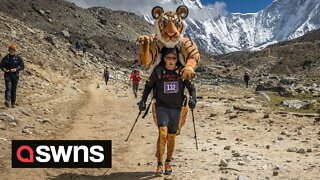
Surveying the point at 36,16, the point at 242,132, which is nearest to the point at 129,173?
the point at 242,132

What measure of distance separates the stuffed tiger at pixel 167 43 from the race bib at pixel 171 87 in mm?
444

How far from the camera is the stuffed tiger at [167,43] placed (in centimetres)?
916

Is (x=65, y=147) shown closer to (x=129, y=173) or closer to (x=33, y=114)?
(x=129, y=173)

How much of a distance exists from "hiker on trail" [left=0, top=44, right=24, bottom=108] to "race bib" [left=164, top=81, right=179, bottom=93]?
325 inches

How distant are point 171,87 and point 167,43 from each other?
922 millimetres

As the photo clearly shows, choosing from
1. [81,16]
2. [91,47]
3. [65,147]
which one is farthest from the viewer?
[81,16]

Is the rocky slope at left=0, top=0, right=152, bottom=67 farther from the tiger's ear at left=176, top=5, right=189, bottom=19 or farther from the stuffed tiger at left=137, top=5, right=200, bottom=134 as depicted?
the stuffed tiger at left=137, top=5, right=200, bottom=134

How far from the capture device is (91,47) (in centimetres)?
9525

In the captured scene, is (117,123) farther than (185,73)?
Yes

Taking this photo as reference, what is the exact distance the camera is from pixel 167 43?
934 centimetres

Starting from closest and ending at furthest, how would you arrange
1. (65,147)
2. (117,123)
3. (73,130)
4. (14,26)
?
(65,147), (73,130), (117,123), (14,26)

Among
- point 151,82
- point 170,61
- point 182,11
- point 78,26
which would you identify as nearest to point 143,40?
point 170,61

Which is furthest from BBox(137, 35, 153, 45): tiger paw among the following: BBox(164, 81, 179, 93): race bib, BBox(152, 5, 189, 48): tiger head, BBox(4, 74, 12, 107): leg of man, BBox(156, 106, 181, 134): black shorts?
BBox(4, 74, 12, 107): leg of man

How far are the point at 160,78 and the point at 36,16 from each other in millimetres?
109727
